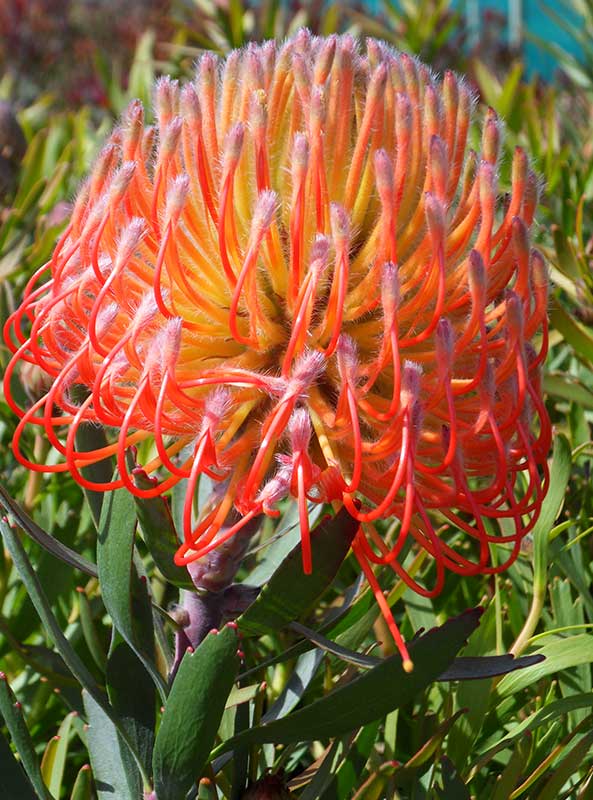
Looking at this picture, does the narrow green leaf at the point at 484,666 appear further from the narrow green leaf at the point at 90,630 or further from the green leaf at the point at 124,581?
the narrow green leaf at the point at 90,630

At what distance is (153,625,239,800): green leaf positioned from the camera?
0.67 m

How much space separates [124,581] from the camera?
72 centimetres

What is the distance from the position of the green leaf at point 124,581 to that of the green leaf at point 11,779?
0.12m

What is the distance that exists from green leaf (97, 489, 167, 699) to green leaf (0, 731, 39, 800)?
0.38ft

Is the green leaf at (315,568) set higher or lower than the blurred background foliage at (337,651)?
higher

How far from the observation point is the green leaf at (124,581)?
715 millimetres

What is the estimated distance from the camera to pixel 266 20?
2371mm

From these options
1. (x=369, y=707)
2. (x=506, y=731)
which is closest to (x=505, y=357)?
(x=369, y=707)

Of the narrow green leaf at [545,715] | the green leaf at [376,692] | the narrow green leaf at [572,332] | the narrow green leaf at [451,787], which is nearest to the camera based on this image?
the green leaf at [376,692]

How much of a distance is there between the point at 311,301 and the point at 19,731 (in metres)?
0.39

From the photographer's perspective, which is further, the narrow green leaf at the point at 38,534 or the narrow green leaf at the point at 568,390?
the narrow green leaf at the point at 568,390

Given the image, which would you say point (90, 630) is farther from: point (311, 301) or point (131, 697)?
point (311, 301)

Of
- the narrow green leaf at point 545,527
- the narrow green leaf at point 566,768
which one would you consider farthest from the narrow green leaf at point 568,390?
the narrow green leaf at point 566,768

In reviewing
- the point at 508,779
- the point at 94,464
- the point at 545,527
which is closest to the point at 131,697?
the point at 94,464
